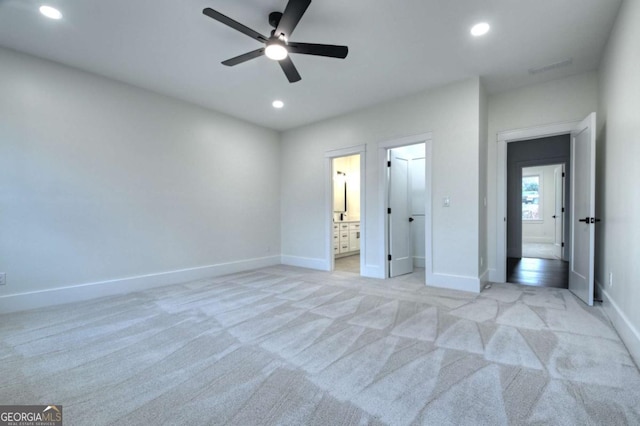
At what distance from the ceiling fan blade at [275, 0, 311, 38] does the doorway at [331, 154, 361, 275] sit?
420 centimetres

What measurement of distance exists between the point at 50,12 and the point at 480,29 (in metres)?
3.89

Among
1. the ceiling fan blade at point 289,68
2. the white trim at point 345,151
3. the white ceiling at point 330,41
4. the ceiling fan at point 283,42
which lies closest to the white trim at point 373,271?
the white trim at point 345,151

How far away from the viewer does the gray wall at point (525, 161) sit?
6.26 m

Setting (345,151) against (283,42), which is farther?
(345,151)

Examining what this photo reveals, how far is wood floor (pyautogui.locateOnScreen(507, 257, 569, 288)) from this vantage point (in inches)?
165

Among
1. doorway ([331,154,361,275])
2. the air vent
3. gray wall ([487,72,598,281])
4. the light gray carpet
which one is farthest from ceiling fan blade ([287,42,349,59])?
doorway ([331,154,361,275])

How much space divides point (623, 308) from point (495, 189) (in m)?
2.22

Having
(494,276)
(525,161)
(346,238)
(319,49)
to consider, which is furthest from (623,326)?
(525,161)

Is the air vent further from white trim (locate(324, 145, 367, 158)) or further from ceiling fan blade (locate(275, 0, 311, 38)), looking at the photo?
ceiling fan blade (locate(275, 0, 311, 38))

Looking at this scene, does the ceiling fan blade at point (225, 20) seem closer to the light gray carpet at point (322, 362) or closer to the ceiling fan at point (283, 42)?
the ceiling fan at point (283, 42)

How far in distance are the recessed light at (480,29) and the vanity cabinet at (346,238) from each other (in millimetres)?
4253

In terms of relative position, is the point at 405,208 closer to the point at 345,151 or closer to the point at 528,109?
Answer: the point at 345,151

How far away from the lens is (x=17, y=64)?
118 inches

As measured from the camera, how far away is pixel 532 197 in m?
9.84
